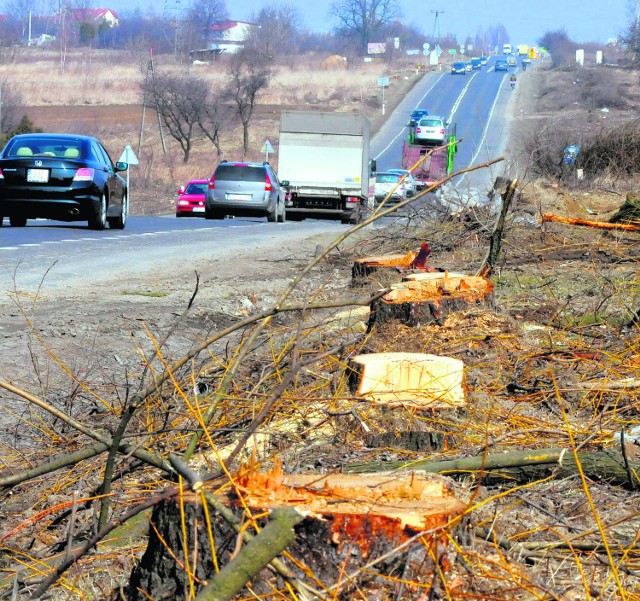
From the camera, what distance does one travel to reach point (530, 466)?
4004 millimetres

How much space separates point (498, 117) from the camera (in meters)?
84.8

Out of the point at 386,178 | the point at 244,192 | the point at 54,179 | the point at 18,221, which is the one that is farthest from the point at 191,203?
the point at 54,179

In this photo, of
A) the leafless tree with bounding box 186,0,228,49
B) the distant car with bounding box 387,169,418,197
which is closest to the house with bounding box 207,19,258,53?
the leafless tree with bounding box 186,0,228,49

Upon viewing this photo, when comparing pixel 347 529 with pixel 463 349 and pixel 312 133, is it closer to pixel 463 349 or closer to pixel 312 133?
pixel 463 349

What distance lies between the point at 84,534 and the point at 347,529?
63.7 inches

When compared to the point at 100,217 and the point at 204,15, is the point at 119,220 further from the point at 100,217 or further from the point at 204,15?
the point at 204,15

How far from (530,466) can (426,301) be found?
3410 millimetres

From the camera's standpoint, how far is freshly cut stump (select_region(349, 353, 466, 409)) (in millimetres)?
5074

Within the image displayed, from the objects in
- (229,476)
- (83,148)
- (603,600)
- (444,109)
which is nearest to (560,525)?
(603,600)

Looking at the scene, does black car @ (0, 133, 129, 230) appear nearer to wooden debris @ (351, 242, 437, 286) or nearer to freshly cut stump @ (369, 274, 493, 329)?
wooden debris @ (351, 242, 437, 286)

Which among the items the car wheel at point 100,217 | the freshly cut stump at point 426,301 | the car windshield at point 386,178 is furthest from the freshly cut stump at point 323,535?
the car windshield at point 386,178

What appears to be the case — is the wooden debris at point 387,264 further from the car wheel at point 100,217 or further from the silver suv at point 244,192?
the silver suv at point 244,192

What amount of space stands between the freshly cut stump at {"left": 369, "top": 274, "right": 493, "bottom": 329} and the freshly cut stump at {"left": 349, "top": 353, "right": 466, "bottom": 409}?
1991 mm

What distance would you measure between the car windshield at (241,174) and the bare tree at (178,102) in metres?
35.5
